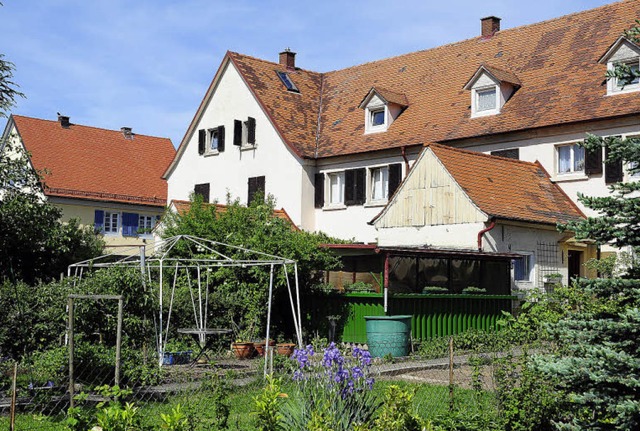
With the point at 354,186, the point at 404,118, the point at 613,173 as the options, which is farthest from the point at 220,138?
the point at 613,173

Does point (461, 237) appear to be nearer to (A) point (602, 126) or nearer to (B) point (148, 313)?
(A) point (602, 126)

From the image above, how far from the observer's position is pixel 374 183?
32.1m

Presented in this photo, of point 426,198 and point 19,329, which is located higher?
point 426,198

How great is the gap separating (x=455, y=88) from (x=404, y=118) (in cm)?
218

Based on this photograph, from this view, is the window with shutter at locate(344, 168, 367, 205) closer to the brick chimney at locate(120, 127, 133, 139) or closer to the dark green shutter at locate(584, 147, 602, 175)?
the dark green shutter at locate(584, 147, 602, 175)

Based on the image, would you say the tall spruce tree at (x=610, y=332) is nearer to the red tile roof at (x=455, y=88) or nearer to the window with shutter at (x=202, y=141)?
the red tile roof at (x=455, y=88)

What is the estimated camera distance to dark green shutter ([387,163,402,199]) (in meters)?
30.8

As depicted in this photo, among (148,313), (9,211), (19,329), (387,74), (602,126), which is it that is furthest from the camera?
(387,74)

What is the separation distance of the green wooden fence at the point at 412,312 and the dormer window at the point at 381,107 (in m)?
11.7

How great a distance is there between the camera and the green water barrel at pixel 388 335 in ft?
63.9

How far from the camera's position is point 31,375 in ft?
41.1

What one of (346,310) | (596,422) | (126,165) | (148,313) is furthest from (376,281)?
(126,165)

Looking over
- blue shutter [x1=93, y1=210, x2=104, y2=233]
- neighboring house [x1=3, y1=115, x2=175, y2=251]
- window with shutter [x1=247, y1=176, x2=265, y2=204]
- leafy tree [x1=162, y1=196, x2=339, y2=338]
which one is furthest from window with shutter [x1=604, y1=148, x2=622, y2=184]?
blue shutter [x1=93, y1=210, x2=104, y2=233]

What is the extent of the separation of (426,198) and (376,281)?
15.2 feet
